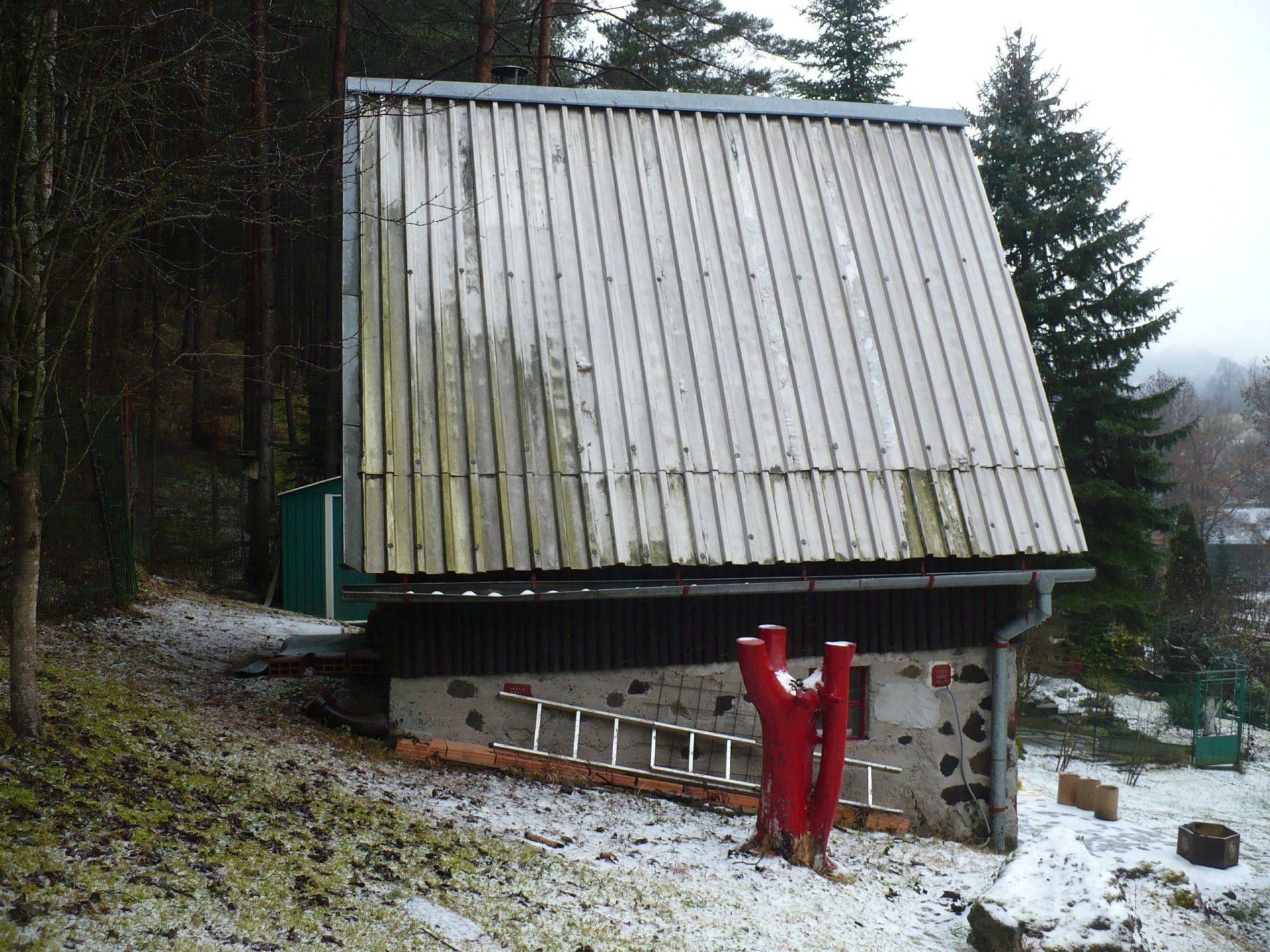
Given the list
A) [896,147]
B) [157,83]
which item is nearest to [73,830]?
Result: [157,83]

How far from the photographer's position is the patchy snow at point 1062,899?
5180mm

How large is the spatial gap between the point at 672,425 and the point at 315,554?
436 inches

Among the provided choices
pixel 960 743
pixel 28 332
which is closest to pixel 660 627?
pixel 960 743

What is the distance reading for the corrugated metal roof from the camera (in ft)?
23.7

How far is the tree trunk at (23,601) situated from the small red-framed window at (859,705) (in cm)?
580

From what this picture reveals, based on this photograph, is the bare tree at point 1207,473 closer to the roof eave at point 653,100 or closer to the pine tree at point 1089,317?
the pine tree at point 1089,317

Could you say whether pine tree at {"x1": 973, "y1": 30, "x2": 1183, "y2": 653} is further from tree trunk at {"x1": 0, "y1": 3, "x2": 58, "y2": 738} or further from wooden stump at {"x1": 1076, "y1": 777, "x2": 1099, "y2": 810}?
tree trunk at {"x1": 0, "y1": 3, "x2": 58, "y2": 738}

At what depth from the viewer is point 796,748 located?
20.1 feet

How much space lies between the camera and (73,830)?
4570mm

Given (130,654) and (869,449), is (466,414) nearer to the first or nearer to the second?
(869,449)

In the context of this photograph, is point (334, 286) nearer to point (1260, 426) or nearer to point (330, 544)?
point (330, 544)

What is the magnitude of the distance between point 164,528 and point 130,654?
37.4 ft

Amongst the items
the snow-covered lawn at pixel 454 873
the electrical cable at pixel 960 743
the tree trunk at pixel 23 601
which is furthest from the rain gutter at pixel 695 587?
the tree trunk at pixel 23 601

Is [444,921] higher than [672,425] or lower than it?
lower
